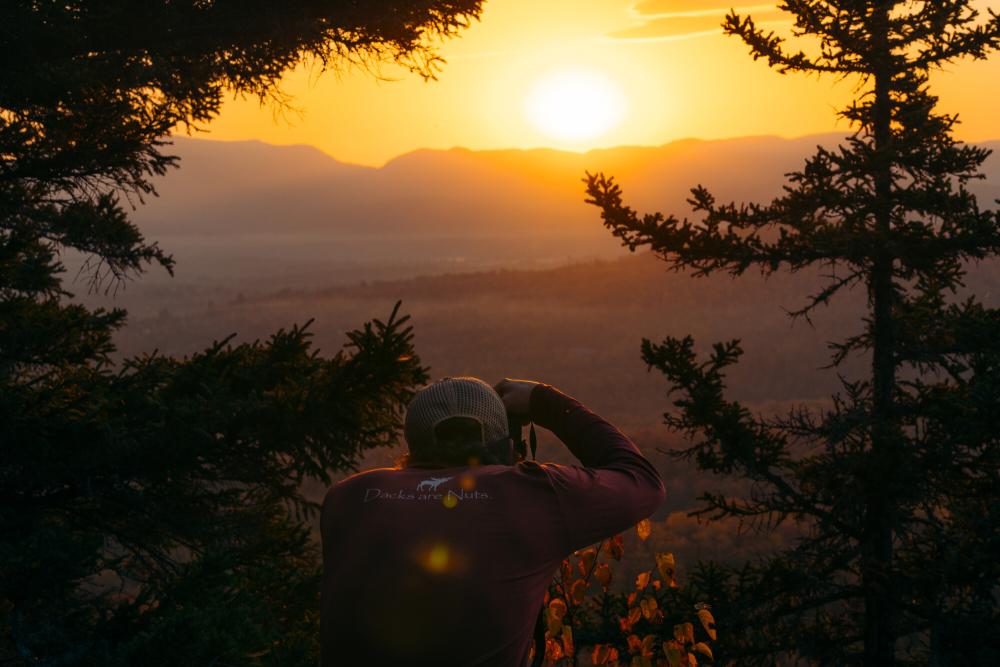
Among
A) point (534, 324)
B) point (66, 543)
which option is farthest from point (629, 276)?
point (66, 543)

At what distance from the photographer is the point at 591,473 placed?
246 cm

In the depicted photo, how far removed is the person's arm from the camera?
2383 millimetres

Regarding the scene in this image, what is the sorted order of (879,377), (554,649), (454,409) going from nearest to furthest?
(454,409)
(554,649)
(879,377)

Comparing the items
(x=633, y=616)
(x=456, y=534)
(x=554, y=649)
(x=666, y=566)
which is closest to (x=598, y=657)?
(x=554, y=649)

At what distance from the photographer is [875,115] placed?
7.56 m

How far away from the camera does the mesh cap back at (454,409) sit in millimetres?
2459

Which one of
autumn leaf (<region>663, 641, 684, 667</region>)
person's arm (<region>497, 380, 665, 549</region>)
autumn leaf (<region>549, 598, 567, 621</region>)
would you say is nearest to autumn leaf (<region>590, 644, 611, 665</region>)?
autumn leaf (<region>663, 641, 684, 667</region>)

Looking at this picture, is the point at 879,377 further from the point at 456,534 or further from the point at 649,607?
the point at 456,534

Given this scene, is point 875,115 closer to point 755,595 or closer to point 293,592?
point 755,595

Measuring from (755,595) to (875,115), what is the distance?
4.58 meters

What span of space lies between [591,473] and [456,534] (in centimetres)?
47

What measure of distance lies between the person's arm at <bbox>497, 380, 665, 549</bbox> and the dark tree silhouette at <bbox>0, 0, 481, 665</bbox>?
1.08 m

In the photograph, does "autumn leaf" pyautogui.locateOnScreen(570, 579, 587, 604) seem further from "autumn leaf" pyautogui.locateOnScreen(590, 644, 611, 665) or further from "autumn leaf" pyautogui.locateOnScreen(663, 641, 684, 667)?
"autumn leaf" pyautogui.locateOnScreen(590, 644, 611, 665)

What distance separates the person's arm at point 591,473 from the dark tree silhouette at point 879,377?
138 inches
